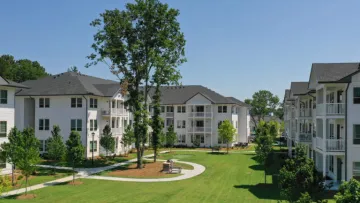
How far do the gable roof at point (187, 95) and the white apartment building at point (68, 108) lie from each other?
16188mm

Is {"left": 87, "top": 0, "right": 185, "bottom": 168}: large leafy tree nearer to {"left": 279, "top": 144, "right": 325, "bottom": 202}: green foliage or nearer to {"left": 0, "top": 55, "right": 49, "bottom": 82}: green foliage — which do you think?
{"left": 279, "top": 144, "right": 325, "bottom": 202}: green foliage

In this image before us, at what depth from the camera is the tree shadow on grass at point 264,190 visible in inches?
904

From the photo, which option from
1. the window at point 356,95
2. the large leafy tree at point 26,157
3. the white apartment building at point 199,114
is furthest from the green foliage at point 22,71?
the window at point 356,95

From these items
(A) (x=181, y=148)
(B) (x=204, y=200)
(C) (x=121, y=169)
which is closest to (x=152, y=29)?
(C) (x=121, y=169)

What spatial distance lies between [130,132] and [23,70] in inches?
1821

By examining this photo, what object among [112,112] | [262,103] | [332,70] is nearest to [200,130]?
[112,112]

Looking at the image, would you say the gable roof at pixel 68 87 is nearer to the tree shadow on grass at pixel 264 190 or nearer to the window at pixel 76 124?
the window at pixel 76 124

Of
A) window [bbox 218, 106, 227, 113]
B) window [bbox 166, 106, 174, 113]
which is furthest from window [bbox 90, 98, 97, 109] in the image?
window [bbox 218, 106, 227, 113]

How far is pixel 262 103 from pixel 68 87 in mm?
103123

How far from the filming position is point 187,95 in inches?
2562

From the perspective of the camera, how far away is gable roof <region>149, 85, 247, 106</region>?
61.4 m

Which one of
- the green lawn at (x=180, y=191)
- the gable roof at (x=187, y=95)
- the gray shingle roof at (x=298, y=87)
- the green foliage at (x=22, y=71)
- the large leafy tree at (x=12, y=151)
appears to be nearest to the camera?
the green lawn at (x=180, y=191)

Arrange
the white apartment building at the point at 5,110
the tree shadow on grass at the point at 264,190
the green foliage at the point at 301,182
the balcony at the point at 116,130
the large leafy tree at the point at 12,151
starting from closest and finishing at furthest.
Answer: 1. the green foliage at the point at 301,182
2. the tree shadow on grass at the point at 264,190
3. the large leafy tree at the point at 12,151
4. the white apartment building at the point at 5,110
5. the balcony at the point at 116,130

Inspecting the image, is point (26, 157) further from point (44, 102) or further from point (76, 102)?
point (44, 102)
